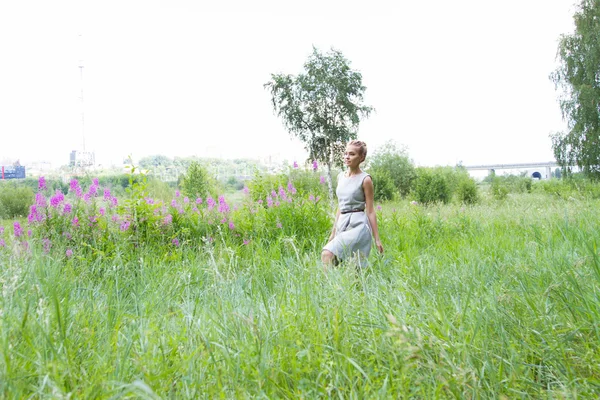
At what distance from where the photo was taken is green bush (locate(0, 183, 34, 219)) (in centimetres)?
1490

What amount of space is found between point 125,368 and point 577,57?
2461cm

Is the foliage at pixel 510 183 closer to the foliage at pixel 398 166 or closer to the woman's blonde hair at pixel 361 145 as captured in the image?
the foliage at pixel 398 166

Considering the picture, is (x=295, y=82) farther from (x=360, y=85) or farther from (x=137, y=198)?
(x=137, y=198)

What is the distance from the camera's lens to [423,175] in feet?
88.2

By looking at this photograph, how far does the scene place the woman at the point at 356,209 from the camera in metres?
4.20

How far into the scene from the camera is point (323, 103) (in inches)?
1174

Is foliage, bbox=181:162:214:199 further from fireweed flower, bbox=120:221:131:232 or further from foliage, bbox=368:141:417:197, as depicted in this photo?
fireweed flower, bbox=120:221:131:232

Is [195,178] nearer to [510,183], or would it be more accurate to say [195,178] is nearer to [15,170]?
[15,170]

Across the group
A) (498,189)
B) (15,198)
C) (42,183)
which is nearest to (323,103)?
(498,189)

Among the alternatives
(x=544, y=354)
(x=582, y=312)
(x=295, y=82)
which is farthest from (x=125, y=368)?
(x=295, y=82)

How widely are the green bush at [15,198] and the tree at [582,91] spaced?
76.8ft

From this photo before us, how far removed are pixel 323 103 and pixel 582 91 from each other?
1512 centimetres

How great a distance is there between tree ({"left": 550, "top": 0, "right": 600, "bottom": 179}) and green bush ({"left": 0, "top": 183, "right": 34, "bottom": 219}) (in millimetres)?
23403

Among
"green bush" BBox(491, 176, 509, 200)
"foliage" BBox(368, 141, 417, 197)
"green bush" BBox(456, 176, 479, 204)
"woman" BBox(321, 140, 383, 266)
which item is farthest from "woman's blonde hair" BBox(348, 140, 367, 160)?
"foliage" BBox(368, 141, 417, 197)
